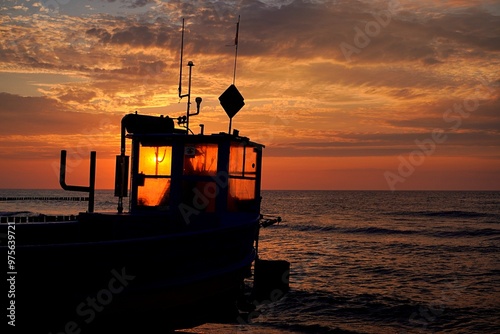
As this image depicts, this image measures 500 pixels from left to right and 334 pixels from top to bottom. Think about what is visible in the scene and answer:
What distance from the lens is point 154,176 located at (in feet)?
38.3

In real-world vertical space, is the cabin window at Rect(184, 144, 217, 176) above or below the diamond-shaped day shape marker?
below

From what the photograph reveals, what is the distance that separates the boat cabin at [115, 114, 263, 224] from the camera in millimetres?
11297

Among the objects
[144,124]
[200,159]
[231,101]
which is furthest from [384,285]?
[144,124]

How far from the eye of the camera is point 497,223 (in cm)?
6159

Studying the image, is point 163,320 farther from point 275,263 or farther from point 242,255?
point 275,263

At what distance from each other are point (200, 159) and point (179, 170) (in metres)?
0.54

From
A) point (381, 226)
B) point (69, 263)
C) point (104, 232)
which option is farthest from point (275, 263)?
point (381, 226)

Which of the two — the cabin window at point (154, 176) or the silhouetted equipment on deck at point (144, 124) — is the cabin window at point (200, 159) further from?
the silhouetted equipment on deck at point (144, 124)

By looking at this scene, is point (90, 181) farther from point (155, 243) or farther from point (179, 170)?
point (155, 243)

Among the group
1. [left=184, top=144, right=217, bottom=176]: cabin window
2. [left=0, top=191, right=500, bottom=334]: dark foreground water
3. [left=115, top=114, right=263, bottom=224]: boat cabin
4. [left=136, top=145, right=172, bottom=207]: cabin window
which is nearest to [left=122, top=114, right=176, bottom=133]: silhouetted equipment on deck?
[left=115, top=114, right=263, bottom=224]: boat cabin

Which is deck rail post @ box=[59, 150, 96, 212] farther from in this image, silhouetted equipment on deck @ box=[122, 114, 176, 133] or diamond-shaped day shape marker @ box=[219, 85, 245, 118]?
diamond-shaped day shape marker @ box=[219, 85, 245, 118]

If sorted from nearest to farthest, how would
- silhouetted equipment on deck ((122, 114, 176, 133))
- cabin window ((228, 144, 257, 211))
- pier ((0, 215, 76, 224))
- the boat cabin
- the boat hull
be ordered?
the boat hull
the boat cabin
cabin window ((228, 144, 257, 211))
silhouetted equipment on deck ((122, 114, 176, 133))
pier ((0, 215, 76, 224))

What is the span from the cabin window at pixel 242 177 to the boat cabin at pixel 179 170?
2 cm

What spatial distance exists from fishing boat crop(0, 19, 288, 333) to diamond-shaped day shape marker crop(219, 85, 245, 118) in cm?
2
